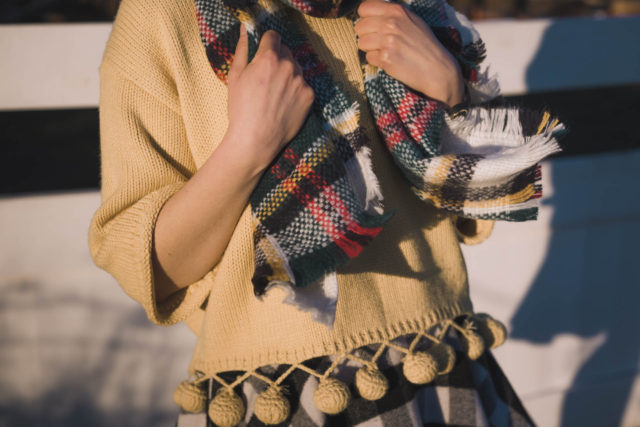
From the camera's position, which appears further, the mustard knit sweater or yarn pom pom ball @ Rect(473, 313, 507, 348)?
yarn pom pom ball @ Rect(473, 313, 507, 348)

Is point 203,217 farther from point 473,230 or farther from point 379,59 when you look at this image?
point 473,230

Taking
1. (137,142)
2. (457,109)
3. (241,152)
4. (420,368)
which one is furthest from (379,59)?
(420,368)

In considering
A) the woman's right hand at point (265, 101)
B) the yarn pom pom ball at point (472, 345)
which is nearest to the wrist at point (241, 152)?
the woman's right hand at point (265, 101)

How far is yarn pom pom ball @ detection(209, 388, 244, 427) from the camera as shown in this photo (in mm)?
631

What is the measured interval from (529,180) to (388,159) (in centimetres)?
23

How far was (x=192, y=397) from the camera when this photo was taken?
683 millimetres

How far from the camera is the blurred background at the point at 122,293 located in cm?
133

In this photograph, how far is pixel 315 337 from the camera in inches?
Result: 24.9

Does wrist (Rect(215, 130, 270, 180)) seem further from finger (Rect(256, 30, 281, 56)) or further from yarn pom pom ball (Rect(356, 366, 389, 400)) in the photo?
yarn pom pom ball (Rect(356, 366, 389, 400))

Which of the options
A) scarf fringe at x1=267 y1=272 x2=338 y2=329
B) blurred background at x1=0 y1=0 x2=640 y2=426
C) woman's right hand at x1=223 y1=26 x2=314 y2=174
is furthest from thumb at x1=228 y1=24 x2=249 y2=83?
blurred background at x1=0 y1=0 x2=640 y2=426

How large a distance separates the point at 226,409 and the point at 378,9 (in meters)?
0.65

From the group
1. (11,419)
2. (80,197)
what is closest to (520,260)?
(80,197)

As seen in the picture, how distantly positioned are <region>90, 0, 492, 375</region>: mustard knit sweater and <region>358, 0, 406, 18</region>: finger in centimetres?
5

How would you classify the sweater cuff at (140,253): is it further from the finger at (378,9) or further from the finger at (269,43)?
the finger at (378,9)
